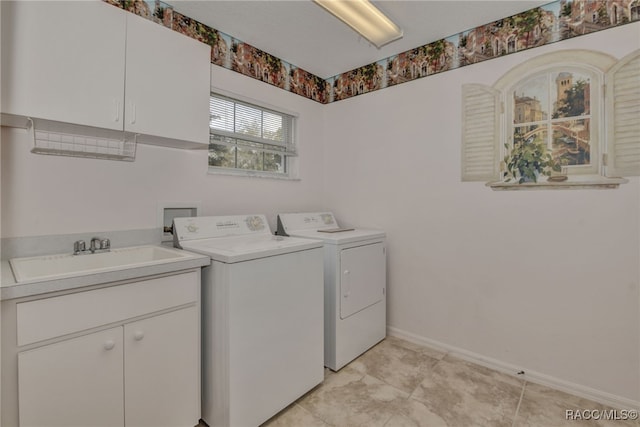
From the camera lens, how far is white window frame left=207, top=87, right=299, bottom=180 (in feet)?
7.98

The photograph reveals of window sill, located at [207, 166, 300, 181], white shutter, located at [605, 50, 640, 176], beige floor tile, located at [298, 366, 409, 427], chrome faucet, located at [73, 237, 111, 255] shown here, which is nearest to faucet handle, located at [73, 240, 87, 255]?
chrome faucet, located at [73, 237, 111, 255]

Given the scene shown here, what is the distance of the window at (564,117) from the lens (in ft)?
6.05

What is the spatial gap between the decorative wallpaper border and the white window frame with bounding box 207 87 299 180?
8.6 inches

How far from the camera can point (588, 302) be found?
1955mm

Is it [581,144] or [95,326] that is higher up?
[581,144]

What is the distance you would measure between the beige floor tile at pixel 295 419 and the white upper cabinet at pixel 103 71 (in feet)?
5.76

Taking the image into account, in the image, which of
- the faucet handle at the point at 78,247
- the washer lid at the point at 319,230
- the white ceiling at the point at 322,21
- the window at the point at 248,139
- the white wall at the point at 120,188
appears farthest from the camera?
the window at the point at 248,139

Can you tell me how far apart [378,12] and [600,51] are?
1.40m

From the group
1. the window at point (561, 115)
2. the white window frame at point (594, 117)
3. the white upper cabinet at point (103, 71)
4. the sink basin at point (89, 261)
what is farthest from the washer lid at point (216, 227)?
the white window frame at point (594, 117)

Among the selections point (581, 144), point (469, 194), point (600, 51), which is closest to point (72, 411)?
point (469, 194)

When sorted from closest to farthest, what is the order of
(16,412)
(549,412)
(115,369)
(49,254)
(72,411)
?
1. (16,412)
2. (72,411)
3. (115,369)
4. (49,254)
5. (549,412)

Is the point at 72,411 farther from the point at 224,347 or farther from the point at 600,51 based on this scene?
the point at 600,51

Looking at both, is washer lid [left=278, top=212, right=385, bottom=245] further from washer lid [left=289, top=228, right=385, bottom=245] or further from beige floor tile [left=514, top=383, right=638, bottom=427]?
beige floor tile [left=514, top=383, right=638, bottom=427]

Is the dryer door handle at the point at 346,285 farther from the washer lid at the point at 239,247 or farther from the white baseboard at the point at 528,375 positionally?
the white baseboard at the point at 528,375
